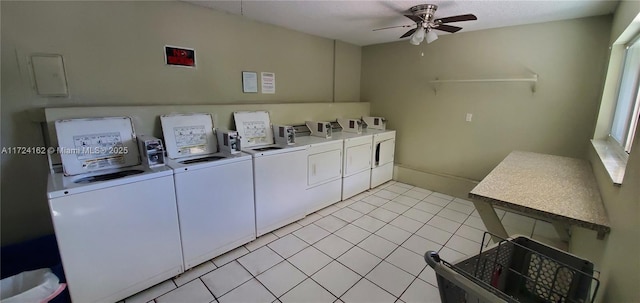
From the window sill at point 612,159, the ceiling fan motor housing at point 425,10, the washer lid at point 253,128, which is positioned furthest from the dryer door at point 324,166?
the window sill at point 612,159

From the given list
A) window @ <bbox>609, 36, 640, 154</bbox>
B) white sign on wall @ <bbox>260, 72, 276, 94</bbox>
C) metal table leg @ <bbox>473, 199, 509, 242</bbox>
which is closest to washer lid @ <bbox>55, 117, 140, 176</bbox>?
white sign on wall @ <bbox>260, 72, 276, 94</bbox>

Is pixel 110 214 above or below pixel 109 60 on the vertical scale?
below

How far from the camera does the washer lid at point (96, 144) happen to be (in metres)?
1.99

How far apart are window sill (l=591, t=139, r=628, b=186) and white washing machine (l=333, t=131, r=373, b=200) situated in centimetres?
233

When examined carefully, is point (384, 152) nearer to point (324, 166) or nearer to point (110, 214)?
point (324, 166)

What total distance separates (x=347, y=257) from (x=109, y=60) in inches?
108

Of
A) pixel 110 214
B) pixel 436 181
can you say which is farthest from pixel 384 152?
pixel 110 214

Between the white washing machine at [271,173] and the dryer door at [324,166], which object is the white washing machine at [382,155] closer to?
the dryer door at [324,166]

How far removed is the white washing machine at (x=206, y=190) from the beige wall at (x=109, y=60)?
1.33ft

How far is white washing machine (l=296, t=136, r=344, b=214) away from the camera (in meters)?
3.14

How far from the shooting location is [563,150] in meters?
3.11

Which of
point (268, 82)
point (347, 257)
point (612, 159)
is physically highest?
point (268, 82)

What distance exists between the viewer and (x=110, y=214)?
176 centimetres

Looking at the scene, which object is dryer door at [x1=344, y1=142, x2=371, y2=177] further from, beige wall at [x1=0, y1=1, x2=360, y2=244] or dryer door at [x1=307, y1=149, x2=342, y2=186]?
beige wall at [x1=0, y1=1, x2=360, y2=244]
